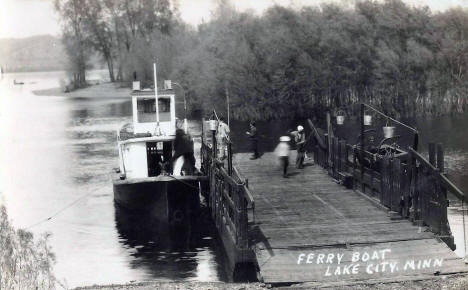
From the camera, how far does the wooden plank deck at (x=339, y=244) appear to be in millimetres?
12156

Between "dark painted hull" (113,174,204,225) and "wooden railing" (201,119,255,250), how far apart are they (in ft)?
2.95

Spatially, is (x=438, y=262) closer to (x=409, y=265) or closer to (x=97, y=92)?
(x=409, y=265)

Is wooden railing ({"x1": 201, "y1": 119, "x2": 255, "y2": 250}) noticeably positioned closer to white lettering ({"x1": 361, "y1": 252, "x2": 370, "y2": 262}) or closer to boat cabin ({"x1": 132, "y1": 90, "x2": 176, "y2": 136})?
boat cabin ({"x1": 132, "y1": 90, "x2": 176, "y2": 136})

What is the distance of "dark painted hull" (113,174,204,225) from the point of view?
2084 centimetres

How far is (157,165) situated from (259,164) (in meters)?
3.63

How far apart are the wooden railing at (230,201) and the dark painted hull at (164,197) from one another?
899 millimetres

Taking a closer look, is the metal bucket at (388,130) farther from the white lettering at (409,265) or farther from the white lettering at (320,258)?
the white lettering at (320,258)

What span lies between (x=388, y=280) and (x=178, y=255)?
753 cm

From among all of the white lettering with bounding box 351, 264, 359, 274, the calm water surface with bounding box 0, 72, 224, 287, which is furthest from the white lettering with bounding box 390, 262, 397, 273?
the calm water surface with bounding box 0, 72, 224, 287

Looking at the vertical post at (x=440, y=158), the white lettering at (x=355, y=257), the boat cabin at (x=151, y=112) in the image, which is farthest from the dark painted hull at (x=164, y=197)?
the vertical post at (x=440, y=158)

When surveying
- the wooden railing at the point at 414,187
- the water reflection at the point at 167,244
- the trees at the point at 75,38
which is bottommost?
the water reflection at the point at 167,244

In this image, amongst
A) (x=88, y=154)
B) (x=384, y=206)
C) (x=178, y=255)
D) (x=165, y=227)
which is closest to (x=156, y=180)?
(x=165, y=227)

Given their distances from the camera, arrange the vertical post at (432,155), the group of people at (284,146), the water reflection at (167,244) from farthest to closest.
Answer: the group of people at (284,146) < the water reflection at (167,244) < the vertical post at (432,155)

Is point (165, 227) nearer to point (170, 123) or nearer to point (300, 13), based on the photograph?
point (170, 123)
